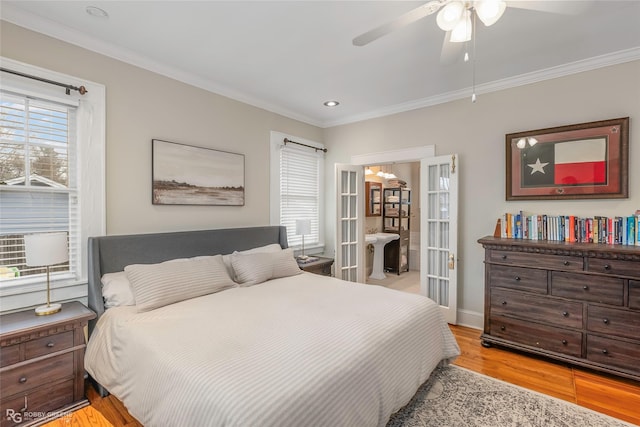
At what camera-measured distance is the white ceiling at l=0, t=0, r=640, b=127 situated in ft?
6.59

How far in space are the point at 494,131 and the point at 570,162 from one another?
757mm

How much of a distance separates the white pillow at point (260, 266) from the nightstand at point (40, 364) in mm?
1145

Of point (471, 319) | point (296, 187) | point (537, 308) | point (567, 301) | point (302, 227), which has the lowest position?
point (471, 319)

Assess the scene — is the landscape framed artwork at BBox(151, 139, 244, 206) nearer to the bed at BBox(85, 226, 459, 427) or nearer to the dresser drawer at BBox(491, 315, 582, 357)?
the bed at BBox(85, 226, 459, 427)

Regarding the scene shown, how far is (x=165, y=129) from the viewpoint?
112 inches

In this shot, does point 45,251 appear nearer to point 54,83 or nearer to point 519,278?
point 54,83

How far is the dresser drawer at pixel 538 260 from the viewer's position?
250 centimetres

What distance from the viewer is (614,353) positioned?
2.34 meters

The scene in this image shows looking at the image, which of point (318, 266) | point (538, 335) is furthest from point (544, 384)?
point (318, 266)

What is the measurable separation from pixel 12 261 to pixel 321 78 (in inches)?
116

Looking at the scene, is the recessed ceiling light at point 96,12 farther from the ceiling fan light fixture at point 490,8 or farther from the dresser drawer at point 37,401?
the dresser drawer at point 37,401

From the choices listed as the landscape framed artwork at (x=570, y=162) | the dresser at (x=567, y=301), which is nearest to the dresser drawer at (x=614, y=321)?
the dresser at (x=567, y=301)

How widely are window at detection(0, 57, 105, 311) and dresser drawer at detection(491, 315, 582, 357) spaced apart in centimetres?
369

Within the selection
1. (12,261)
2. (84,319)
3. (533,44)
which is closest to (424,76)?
(533,44)
